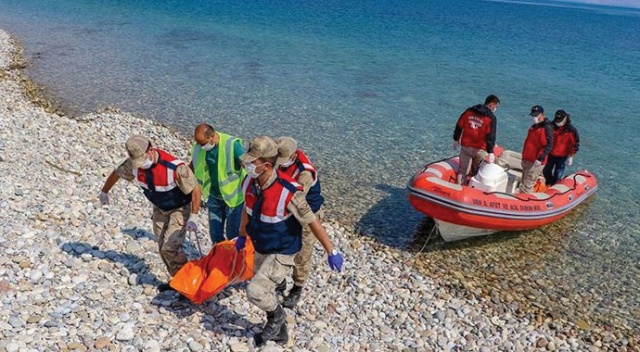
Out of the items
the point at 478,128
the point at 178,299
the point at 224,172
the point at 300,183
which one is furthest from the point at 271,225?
the point at 478,128

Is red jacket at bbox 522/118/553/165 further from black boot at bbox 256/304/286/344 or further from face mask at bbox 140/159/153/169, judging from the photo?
face mask at bbox 140/159/153/169

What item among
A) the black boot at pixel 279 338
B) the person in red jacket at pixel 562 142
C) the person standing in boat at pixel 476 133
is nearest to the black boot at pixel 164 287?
the black boot at pixel 279 338

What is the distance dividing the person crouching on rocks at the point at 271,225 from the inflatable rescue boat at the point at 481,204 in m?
3.51

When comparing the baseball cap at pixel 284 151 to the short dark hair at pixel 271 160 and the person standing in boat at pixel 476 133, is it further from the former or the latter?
the person standing in boat at pixel 476 133

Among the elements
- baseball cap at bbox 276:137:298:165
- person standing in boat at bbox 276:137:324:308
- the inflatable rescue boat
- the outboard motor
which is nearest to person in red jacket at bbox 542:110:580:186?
the inflatable rescue boat

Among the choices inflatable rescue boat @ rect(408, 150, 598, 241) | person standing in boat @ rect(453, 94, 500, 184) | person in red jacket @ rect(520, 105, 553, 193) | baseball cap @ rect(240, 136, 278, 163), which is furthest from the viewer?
person standing in boat @ rect(453, 94, 500, 184)

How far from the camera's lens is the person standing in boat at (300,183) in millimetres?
4771

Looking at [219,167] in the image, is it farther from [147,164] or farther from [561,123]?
[561,123]

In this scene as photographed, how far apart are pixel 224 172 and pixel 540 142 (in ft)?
16.5

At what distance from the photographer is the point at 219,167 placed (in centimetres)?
556

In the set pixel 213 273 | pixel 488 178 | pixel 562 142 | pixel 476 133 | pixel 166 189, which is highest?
pixel 166 189

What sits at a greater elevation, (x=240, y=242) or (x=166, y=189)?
(x=166, y=189)

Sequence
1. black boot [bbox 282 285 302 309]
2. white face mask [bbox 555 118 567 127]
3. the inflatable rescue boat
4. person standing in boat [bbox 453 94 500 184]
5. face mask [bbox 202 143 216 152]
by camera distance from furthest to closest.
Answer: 1. white face mask [bbox 555 118 567 127]
2. person standing in boat [bbox 453 94 500 184]
3. the inflatable rescue boat
4. black boot [bbox 282 285 302 309]
5. face mask [bbox 202 143 216 152]

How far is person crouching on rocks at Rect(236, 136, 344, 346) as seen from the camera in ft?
13.7
